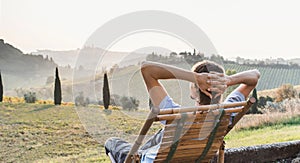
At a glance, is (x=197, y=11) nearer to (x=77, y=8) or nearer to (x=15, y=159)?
(x=77, y=8)

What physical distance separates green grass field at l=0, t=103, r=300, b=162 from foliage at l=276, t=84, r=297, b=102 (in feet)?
5.33

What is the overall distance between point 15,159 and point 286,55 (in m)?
2.81

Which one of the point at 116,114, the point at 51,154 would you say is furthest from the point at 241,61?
the point at 51,154

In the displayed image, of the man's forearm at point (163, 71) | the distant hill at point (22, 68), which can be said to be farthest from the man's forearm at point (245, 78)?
the distant hill at point (22, 68)

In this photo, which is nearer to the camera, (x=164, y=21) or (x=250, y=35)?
(x=164, y=21)

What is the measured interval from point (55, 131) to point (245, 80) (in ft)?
5.41

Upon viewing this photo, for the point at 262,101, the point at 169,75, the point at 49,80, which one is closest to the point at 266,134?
the point at 262,101

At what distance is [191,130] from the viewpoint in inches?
86.0

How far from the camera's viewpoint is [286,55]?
15.7ft

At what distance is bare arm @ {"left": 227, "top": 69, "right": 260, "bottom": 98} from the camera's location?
2.30 meters

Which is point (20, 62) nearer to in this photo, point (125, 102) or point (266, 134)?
point (125, 102)

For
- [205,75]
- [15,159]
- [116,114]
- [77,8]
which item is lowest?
[15,159]

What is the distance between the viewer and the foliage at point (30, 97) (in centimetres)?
336

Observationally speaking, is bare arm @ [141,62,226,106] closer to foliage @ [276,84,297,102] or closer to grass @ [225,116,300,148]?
grass @ [225,116,300,148]
